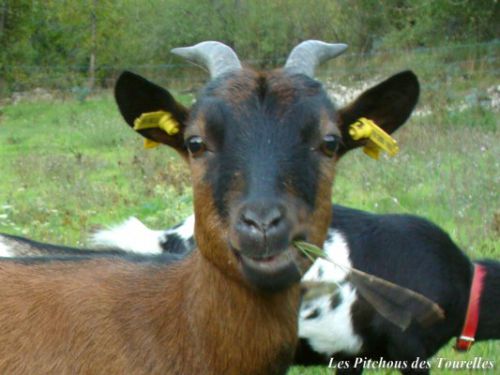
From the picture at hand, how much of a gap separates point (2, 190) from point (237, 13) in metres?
21.7

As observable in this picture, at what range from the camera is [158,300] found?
3637mm

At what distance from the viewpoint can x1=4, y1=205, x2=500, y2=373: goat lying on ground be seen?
5352 mm

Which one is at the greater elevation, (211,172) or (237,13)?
(211,172)

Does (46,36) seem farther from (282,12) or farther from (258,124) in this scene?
(258,124)

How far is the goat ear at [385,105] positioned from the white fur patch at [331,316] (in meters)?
1.61

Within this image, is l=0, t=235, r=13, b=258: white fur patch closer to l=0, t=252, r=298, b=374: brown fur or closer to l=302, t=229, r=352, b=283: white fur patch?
l=0, t=252, r=298, b=374: brown fur

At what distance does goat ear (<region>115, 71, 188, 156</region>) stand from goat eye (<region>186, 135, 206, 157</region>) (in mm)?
258

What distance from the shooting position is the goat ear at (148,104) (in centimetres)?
371

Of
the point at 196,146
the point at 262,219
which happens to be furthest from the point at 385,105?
the point at 262,219

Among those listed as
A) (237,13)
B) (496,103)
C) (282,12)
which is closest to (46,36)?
(237,13)

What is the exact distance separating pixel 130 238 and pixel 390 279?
197cm

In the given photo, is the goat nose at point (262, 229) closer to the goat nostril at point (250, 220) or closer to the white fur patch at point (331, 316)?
the goat nostril at point (250, 220)

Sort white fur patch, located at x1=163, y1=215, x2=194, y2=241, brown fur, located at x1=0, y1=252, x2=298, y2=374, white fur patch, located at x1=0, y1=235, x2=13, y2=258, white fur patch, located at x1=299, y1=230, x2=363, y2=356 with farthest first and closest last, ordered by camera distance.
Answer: white fur patch, located at x1=163, y1=215, x2=194, y2=241 → white fur patch, located at x1=299, y1=230, x2=363, y2=356 → white fur patch, located at x1=0, y1=235, x2=13, y2=258 → brown fur, located at x1=0, y1=252, x2=298, y2=374

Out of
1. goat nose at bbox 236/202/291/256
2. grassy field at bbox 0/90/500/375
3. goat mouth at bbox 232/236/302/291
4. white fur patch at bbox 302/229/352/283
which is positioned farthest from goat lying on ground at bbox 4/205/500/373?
goat nose at bbox 236/202/291/256
